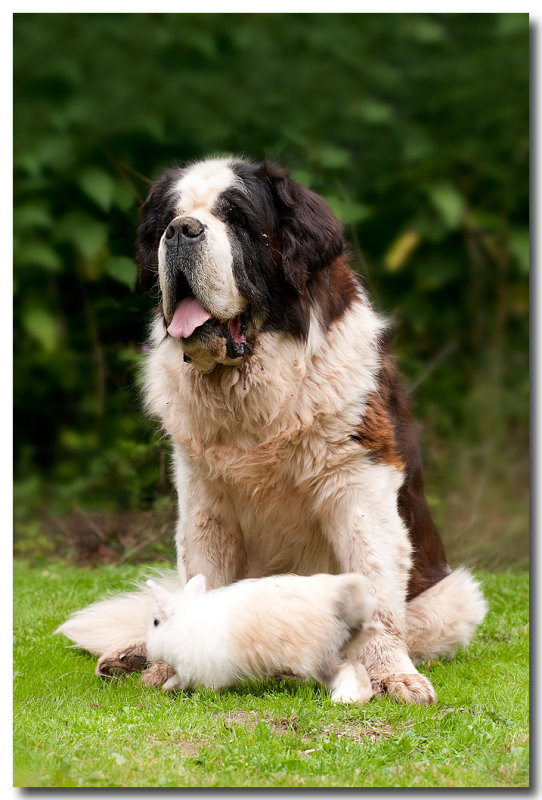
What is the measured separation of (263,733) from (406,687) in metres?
0.66

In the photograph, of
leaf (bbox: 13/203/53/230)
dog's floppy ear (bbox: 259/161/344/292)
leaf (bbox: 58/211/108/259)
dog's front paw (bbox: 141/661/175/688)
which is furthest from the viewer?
leaf (bbox: 58/211/108/259)

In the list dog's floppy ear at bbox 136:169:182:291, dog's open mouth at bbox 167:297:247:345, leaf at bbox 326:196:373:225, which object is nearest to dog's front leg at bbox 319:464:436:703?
dog's open mouth at bbox 167:297:247:345

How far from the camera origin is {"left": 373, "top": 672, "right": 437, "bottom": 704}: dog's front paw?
335cm

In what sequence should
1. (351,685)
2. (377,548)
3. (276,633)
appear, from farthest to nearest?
(377,548) → (351,685) → (276,633)

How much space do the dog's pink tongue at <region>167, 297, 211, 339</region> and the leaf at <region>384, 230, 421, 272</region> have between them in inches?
86.1

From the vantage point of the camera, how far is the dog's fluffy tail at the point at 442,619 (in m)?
3.97

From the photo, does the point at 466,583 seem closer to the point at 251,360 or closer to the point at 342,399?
Answer: the point at 342,399

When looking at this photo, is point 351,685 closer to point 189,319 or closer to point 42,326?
point 189,319

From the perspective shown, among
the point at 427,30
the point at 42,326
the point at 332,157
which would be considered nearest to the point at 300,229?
the point at 427,30

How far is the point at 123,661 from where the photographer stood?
3.83 m

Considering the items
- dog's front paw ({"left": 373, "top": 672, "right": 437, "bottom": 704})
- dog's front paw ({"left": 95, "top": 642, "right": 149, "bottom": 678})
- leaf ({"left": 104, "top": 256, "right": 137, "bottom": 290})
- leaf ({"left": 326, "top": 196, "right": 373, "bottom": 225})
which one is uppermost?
leaf ({"left": 326, "top": 196, "right": 373, "bottom": 225})

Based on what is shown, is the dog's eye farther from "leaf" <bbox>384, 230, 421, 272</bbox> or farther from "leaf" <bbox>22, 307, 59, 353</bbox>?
"leaf" <bbox>22, 307, 59, 353</bbox>

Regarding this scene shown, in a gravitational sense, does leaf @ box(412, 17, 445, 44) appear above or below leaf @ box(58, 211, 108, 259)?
above

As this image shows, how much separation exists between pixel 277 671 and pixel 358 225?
2955 mm
